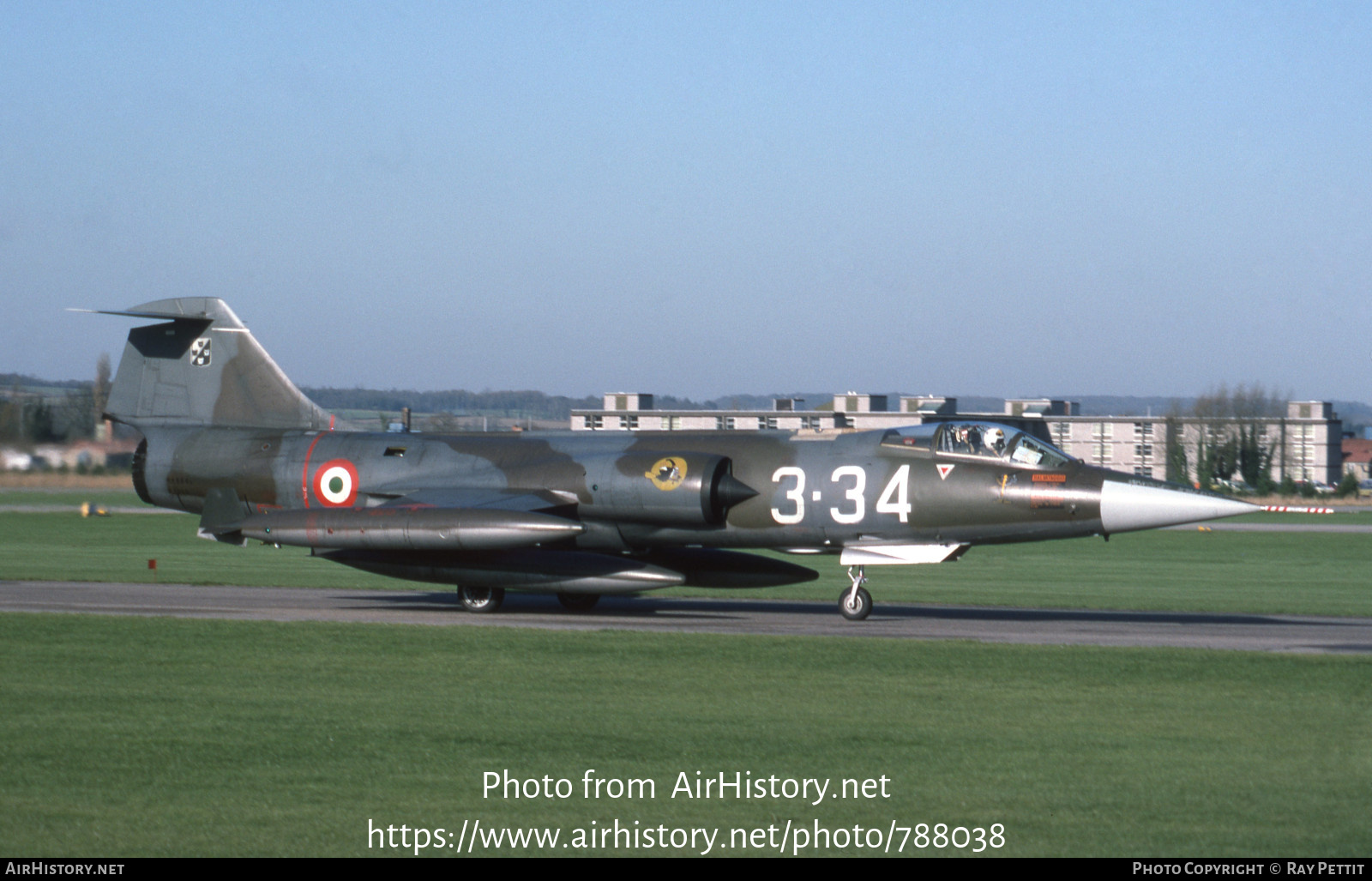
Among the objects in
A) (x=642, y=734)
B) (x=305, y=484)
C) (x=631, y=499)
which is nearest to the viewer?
(x=642, y=734)

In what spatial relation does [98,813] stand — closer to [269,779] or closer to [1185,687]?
[269,779]

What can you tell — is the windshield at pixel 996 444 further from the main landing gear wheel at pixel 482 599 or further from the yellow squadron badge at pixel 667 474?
the main landing gear wheel at pixel 482 599

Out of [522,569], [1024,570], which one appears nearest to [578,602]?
[522,569]

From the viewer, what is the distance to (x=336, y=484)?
2212 centimetres

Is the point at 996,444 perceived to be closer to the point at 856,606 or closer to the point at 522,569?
the point at 856,606

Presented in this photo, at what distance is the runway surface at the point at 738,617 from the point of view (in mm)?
17719

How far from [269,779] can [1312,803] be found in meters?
6.50

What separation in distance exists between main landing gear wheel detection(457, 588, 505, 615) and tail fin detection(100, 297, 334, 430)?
4.58 meters

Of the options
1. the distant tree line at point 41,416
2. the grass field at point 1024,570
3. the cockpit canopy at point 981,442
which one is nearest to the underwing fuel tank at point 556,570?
the cockpit canopy at point 981,442

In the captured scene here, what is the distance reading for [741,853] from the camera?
7418mm

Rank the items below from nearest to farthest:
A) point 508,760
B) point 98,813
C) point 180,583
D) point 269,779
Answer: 1. point 98,813
2. point 269,779
3. point 508,760
4. point 180,583

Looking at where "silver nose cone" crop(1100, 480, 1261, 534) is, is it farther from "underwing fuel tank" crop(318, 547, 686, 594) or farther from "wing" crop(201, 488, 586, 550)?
"wing" crop(201, 488, 586, 550)

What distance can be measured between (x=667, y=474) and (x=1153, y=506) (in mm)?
6618
